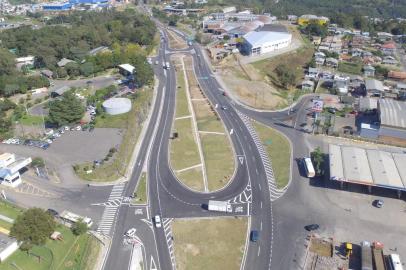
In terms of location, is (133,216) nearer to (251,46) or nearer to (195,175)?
(195,175)

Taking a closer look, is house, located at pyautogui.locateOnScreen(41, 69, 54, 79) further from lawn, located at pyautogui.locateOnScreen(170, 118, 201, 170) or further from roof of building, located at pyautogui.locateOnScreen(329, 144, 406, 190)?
roof of building, located at pyautogui.locateOnScreen(329, 144, 406, 190)

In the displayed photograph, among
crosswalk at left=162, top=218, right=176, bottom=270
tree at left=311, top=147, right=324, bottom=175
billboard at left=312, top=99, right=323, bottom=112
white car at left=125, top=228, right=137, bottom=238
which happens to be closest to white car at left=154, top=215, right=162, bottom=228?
crosswalk at left=162, top=218, right=176, bottom=270

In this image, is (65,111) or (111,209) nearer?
(111,209)

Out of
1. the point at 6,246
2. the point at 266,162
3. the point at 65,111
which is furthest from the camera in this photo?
the point at 65,111

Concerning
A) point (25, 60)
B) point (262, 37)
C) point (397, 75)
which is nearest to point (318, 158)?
point (397, 75)

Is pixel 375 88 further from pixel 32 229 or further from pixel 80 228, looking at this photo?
pixel 32 229

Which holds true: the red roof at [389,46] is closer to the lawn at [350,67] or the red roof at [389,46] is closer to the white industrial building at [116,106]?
the lawn at [350,67]

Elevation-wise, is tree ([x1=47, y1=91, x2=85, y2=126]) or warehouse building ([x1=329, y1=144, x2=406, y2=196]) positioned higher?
tree ([x1=47, y1=91, x2=85, y2=126])
